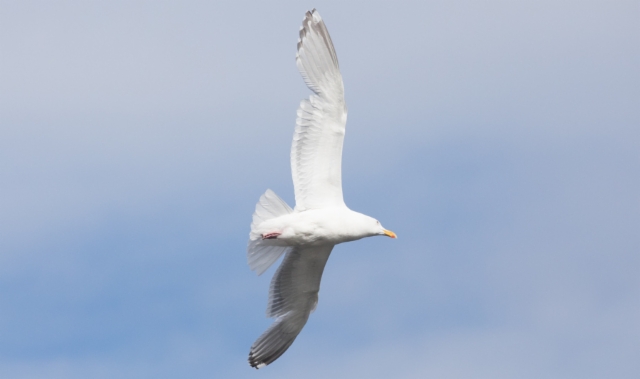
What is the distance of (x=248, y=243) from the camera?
16594mm

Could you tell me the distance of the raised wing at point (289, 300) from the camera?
17078mm

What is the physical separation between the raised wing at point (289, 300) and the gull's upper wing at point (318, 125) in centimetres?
128

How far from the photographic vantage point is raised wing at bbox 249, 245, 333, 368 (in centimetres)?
1708

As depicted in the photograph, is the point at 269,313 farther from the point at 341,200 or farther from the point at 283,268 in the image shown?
the point at 341,200

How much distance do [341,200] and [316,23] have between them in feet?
9.35

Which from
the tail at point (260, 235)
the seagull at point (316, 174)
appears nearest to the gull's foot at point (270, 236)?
the seagull at point (316, 174)

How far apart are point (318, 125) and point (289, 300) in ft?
11.1

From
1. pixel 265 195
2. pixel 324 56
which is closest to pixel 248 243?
pixel 265 195

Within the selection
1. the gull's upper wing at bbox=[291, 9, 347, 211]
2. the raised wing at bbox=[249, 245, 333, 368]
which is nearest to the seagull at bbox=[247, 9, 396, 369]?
the gull's upper wing at bbox=[291, 9, 347, 211]

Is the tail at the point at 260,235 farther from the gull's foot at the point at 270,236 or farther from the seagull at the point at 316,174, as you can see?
the gull's foot at the point at 270,236

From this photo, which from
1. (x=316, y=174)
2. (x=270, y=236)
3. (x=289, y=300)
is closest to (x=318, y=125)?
(x=316, y=174)

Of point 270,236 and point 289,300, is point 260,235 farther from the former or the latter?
point 289,300

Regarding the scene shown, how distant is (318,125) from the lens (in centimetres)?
1591

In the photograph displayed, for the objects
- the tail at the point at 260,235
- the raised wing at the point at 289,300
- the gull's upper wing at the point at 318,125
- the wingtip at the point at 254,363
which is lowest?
the wingtip at the point at 254,363
